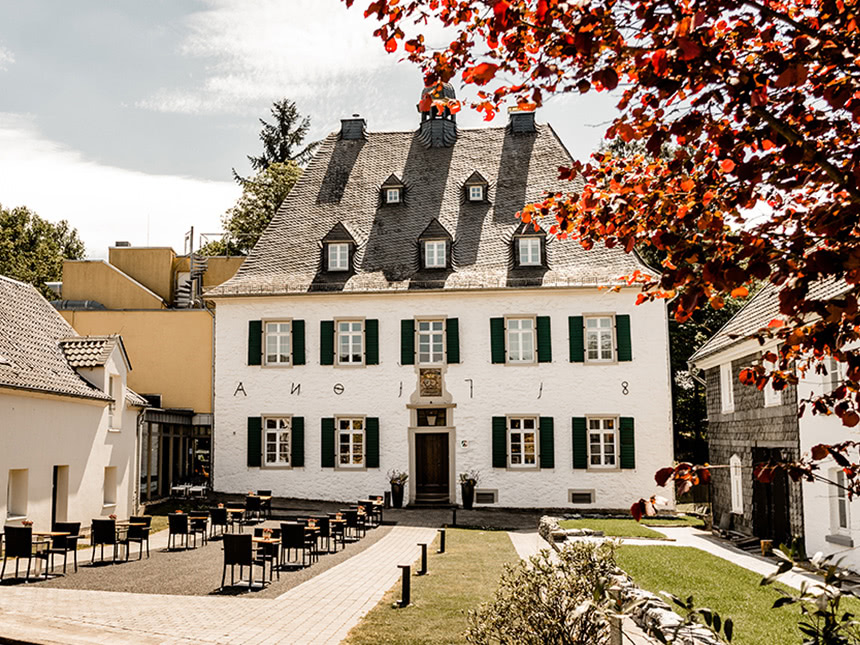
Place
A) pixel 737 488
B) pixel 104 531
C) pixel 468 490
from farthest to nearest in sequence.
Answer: pixel 468 490 → pixel 737 488 → pixel 104 531

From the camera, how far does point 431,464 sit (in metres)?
27.3

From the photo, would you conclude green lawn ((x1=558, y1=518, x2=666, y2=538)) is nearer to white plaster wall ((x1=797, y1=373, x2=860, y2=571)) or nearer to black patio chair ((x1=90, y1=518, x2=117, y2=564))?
white plaster wall ((x1=797, y1=373, x2=860, y2=571))

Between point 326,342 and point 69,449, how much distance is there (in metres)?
10.3

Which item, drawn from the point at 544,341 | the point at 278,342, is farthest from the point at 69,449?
the point at 544,341

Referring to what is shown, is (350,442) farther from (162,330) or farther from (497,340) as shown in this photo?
(162,330)

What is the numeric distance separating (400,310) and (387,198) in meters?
5.25

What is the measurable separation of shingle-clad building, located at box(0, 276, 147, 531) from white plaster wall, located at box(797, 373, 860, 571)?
14847 millimetres

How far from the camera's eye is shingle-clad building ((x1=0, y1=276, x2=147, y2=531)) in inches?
659

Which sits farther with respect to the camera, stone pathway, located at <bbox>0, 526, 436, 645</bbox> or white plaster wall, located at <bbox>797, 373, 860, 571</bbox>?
white plaster wall, located at <bbox>797, 373, 860, 571</bbox>

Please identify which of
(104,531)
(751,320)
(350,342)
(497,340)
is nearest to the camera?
Answer: (104,531)

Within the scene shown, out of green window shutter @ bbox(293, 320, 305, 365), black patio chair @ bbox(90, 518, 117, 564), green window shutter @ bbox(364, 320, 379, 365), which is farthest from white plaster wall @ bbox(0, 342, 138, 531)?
green window shutter @ bbox(364, 320, 379, 365)

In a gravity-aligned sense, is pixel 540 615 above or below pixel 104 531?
above

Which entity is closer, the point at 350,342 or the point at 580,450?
the point at 580,450

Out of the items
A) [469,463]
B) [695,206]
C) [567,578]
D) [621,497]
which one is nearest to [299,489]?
[469,463]
